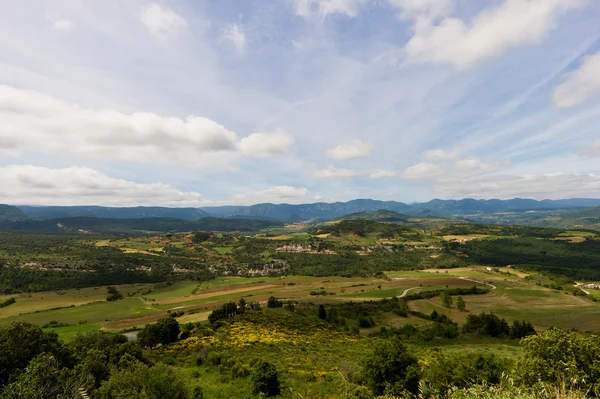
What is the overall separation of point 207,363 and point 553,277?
17939 centimetres

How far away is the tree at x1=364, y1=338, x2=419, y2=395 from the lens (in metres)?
32.1

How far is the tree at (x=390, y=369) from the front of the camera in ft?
105

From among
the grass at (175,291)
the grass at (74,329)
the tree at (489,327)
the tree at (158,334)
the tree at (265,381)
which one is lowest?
the grass at (175,291)

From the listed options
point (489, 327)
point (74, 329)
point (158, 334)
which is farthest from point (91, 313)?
point (489, 327)

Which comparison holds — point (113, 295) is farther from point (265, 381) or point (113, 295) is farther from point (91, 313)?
point (265, 381)

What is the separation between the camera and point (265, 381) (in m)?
32.8

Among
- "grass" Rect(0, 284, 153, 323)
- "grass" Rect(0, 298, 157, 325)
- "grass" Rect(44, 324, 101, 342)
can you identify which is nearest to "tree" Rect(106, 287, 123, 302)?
"grass" Rect(0, 284, 153, 323)

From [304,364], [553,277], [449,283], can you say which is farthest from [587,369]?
[553,277]

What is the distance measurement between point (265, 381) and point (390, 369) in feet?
49.6

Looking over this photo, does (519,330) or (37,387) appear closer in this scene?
(37,387)

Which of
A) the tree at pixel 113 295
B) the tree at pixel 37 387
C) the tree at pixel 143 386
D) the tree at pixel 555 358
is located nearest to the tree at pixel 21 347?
the tree at pixel 143 386

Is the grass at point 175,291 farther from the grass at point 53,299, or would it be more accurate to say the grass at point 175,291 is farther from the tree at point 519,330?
the tree at point 519,330

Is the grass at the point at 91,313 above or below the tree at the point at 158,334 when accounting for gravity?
below

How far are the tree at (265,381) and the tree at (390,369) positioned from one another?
36.9ft
